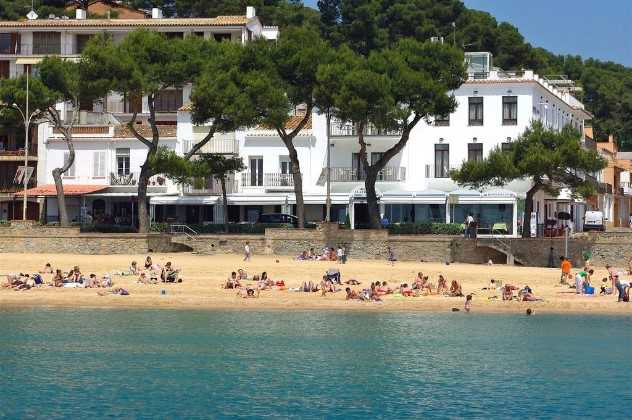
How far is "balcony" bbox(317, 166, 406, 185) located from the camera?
7775cm

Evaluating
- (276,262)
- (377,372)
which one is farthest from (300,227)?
(377,372)

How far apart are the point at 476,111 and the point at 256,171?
592 inches

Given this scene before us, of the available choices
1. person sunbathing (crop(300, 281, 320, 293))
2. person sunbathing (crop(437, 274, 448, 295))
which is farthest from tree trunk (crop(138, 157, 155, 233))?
person sunbathing (crop(437, 274, 448, 295))

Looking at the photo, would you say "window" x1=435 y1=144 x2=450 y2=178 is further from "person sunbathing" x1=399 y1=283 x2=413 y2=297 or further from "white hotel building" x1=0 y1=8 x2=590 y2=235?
"person sunbathing" x1=399 y1=283 x2=413 y2=297

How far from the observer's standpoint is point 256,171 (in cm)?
8019

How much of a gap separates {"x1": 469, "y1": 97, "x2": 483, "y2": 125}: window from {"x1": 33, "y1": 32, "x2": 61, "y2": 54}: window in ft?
130

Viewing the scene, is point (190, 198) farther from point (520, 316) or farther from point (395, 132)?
point (520, 316)

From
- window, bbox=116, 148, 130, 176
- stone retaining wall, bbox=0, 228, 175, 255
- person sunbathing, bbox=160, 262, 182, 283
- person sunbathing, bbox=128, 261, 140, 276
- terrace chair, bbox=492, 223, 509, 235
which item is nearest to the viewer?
person sunbathing, bbox=160, 262, 182, 283

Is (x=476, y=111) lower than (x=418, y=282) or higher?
higher

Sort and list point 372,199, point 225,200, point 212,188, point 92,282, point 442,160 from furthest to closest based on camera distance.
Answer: point 212,188
point 442,160
point 225,200
point 372,199
point 92,282

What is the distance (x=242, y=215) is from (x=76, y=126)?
13441mm

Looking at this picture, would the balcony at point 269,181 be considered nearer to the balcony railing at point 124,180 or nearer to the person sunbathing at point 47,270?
the balcony railing at point 124,180

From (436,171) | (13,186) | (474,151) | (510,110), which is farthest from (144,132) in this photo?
(510,110)

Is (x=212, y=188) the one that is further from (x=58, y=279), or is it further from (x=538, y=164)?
(x=58, y=279)
